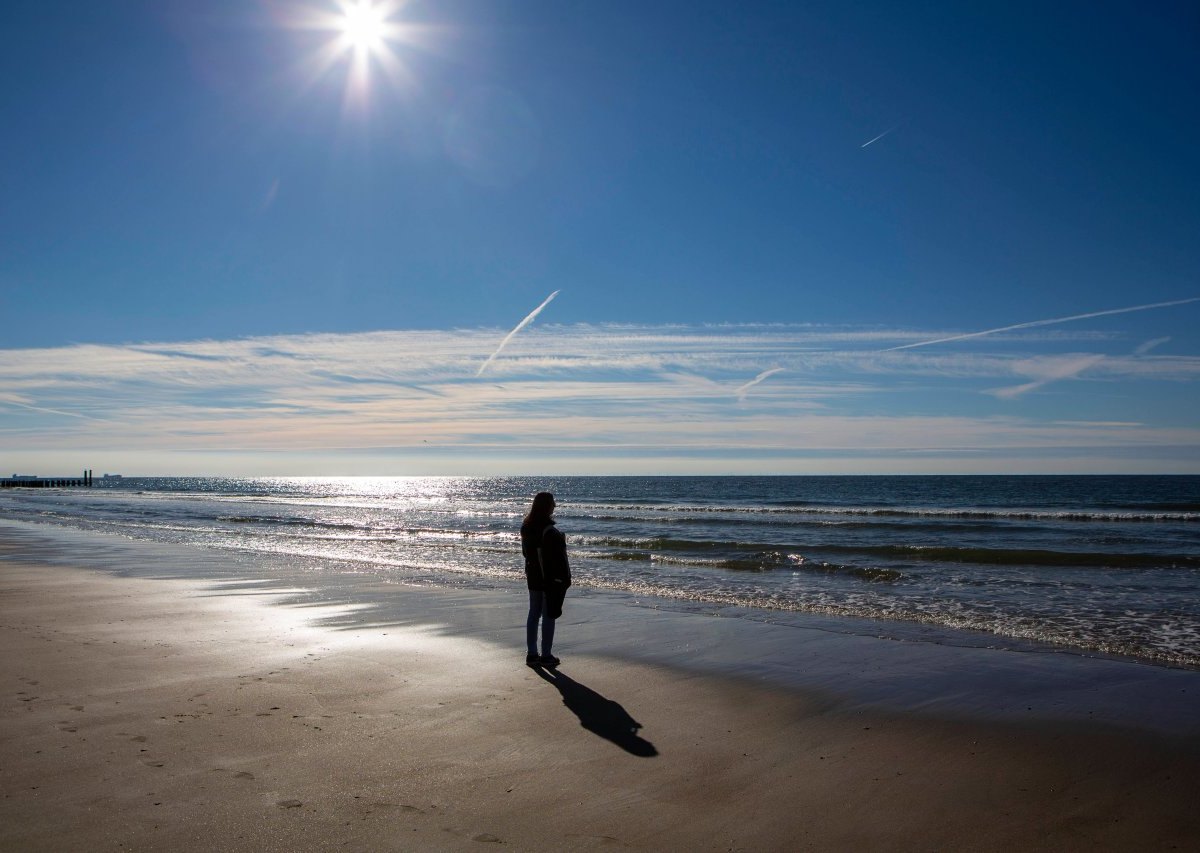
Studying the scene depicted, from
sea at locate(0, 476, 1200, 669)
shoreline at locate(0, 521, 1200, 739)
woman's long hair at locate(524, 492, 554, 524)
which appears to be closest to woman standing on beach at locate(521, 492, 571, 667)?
woman's long hair at locate(524, 492, 554, 524)

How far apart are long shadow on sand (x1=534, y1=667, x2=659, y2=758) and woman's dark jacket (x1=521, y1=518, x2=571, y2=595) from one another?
42.3 inches

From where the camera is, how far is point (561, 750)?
5.95 meters

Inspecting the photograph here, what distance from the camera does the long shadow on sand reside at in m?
6.13

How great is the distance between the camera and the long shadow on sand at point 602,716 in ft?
20.1

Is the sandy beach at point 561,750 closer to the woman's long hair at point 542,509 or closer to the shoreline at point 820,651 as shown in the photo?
the shoreline at point 820,651

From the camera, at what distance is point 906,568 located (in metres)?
19.8

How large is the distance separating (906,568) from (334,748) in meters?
17.1

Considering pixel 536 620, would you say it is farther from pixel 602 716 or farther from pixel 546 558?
pixel 602 716

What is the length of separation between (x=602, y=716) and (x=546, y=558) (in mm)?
2414

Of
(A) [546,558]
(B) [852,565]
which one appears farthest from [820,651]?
(B) [852,565]

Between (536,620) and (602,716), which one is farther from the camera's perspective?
(536,620)

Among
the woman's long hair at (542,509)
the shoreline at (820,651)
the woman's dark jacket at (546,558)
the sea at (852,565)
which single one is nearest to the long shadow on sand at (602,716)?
the woman's dark jacket at (546,558)

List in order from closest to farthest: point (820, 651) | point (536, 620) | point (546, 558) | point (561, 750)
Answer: point (561, 750) < point (546, 558) < point (536, 620) < point (820, 651)

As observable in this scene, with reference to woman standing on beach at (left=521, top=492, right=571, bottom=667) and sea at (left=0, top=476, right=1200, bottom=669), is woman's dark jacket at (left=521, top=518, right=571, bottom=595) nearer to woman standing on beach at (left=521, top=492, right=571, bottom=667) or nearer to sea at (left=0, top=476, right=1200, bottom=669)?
woman standing on beach at (left=521, top=492, right=571, bottom=667)
